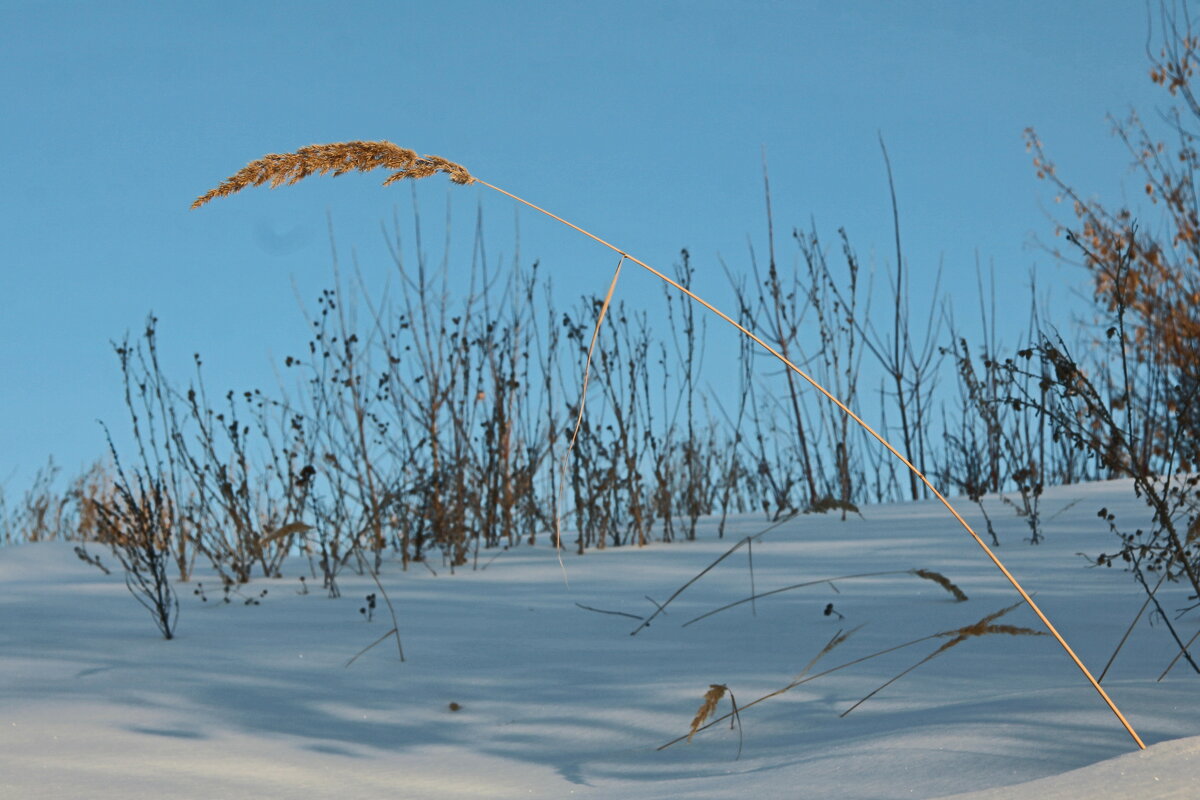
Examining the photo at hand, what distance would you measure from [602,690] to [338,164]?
131cm

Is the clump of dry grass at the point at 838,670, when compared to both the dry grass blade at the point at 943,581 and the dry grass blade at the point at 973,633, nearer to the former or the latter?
the dry grass blade at the point at 973,633

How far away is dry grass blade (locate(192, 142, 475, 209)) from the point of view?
141 centimetres

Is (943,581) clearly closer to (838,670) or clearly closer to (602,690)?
(838,670)

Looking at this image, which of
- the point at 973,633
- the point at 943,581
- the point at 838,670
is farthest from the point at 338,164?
the point at 943,581

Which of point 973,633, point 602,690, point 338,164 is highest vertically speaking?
point 338,164

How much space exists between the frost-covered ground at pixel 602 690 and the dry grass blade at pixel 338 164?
0.93 metres

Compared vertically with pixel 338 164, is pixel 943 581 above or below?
below

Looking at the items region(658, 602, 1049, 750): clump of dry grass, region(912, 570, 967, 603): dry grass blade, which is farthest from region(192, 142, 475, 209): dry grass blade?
region(912, 570, 967, 603): dry grass blade

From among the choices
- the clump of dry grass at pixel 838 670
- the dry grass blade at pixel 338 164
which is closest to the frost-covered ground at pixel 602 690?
the clump of dry grass at pixel 838 670

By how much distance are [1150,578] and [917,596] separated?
0.75 meters

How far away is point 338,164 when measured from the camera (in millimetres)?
1417

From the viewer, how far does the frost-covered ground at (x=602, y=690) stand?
141cm

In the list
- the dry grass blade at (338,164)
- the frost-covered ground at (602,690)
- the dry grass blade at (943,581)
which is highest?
the dry grass blade at (338,164)

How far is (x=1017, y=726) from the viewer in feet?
4.68
